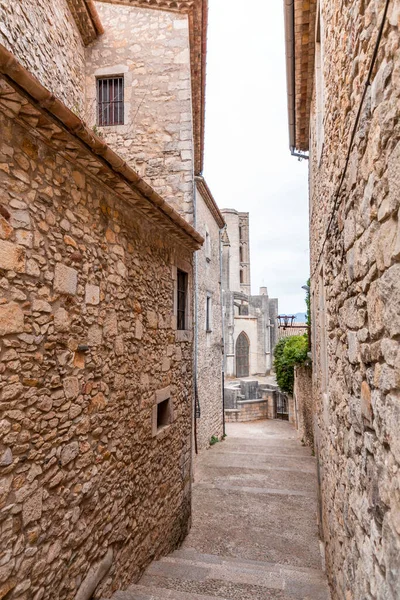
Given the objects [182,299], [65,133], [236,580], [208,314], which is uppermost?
[65,133]

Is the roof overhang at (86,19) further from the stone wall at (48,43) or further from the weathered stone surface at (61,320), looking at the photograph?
the weathered stone surface at (61,320)

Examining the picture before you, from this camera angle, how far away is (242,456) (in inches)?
466

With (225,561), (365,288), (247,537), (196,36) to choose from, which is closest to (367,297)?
(365,288)

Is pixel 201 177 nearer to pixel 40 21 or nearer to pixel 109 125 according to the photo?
pixel 109 125

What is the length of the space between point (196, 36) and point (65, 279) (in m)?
6.80

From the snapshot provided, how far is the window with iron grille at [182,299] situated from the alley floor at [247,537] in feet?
10.6

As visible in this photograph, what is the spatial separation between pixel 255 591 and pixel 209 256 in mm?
10658

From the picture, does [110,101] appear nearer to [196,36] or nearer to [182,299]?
[196,36]

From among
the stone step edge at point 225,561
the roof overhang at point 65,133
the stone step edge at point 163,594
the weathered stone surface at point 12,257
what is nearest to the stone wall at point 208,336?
the stone step edge at point 225,561

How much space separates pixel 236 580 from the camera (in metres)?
4.54

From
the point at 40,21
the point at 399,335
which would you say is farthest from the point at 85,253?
the point at 40,21

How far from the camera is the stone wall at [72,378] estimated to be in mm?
2543

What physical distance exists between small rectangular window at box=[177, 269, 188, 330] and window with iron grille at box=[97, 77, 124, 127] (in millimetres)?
3381

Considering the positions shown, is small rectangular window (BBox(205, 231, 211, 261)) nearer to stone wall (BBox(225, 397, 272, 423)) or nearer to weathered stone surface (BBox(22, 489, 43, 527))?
stone wall (BBox(225, 397, 272, 423))
